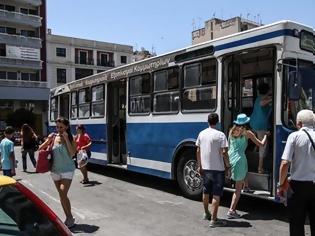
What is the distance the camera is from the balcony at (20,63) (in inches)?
2213

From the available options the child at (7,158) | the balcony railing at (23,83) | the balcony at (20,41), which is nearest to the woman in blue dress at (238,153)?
the child at (7,158)

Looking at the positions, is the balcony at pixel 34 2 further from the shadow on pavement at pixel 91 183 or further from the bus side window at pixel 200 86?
the bus side window at pixel 200 86

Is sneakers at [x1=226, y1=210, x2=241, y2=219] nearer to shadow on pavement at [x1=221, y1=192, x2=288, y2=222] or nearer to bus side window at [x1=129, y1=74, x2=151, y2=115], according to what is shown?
shadow on pavement at [x1=221, y1=192, x2=288, y2=222]

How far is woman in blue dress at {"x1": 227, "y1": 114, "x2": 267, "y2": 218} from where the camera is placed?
26.2 feet

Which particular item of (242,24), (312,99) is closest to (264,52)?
(312,99)

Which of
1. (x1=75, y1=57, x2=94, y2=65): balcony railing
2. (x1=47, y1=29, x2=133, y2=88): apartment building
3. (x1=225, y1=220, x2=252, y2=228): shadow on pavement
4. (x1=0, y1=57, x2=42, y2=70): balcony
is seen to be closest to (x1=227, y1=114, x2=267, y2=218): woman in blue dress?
(x1=225, y1=220, x2=252, y2=228): shadow on pavement

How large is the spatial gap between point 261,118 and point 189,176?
201 cm

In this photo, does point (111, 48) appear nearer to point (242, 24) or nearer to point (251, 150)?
point (242, 24)

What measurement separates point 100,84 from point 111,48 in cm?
6227

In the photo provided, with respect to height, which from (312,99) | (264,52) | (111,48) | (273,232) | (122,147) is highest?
(111,48)

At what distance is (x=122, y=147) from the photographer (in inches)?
529

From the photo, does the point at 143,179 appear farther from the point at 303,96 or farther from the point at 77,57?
the point at 77,57

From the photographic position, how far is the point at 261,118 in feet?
28.4

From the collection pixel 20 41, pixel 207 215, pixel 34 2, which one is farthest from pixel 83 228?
pixel 34 2
